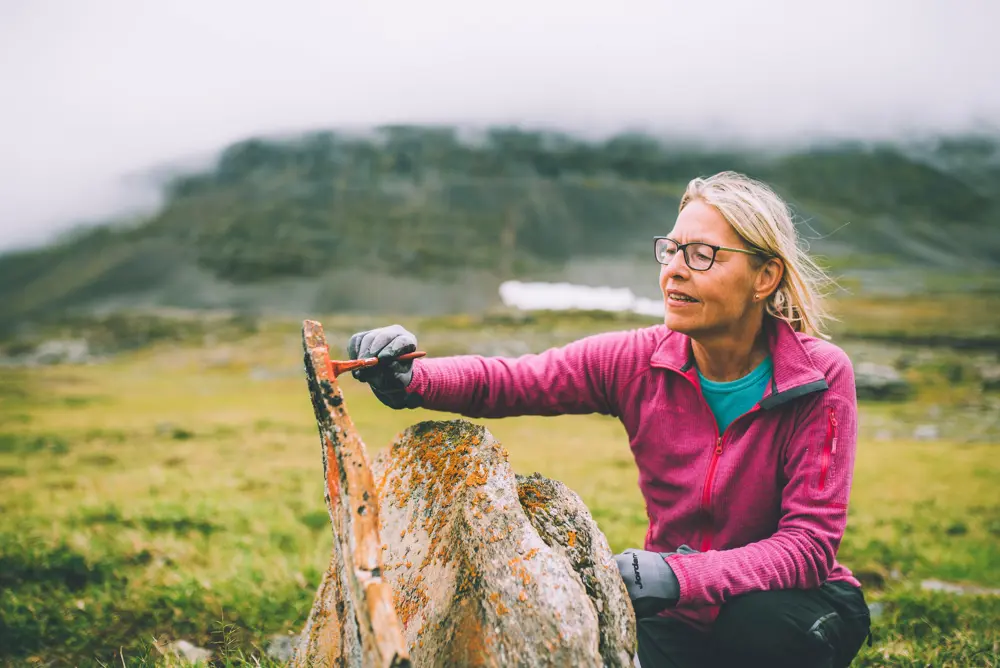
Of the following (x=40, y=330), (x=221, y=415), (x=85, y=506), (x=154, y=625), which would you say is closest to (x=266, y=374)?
(x=221, y=415)

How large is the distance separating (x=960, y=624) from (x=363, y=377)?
614 centimetres

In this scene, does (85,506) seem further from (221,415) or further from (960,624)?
(221,415)

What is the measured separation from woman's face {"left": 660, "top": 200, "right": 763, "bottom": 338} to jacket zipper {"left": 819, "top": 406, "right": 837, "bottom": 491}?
805mm

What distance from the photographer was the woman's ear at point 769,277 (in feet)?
14.4

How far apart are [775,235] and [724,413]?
117cm

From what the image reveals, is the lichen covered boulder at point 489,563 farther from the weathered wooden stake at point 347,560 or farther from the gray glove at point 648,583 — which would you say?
the weathered wooden stake at point 347,560

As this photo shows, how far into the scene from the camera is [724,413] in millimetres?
4520

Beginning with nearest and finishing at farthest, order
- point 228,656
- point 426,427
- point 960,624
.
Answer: point 426,427 < point 228,656 < point 960,624

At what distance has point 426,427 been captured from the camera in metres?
4.46

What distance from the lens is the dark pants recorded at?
3791mm

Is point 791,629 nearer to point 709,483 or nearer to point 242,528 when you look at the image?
point 709,483

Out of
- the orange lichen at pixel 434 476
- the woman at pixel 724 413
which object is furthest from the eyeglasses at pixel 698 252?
the orange lichen at pixel 434 476

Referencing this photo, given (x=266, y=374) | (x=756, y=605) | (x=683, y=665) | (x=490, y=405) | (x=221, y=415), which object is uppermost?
(x=490, y=405)

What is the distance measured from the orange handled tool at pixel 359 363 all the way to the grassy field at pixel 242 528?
8.23 feet
